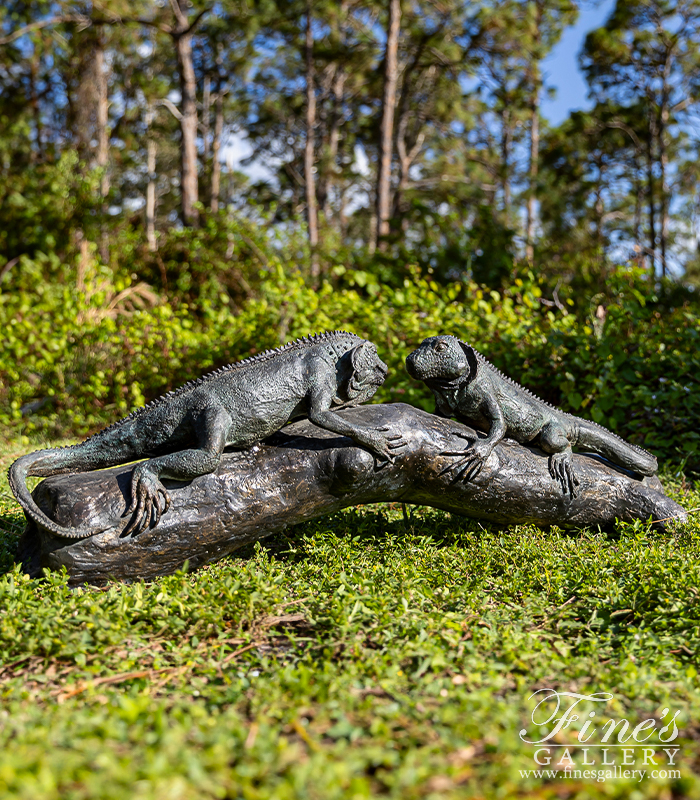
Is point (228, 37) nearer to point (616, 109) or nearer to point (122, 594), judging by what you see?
point (616, 109)

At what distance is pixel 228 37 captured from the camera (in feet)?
63.7

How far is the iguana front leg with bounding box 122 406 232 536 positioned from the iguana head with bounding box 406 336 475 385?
1222mm

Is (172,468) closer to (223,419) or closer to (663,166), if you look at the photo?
(223,419)

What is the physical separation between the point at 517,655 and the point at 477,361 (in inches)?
73.0

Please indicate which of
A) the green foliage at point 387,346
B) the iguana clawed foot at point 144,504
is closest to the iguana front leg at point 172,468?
the iguana clawed foot at point 144,504

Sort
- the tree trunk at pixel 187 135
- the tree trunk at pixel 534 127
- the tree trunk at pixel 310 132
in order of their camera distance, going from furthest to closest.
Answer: the tree trunk at pixel 534 127 → the tree trunk at pixel 310 132 → the tree trunk at pixel 187 135

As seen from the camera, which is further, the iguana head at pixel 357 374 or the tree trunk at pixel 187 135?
the tree trunk at pixel 187 135

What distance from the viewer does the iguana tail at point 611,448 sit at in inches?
175

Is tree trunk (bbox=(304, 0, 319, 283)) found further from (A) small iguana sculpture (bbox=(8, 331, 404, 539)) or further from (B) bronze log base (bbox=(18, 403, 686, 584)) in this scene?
(B) bronze log base (bbox=(18, 403, 686, 584))

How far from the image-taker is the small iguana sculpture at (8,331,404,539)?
11.8 feet

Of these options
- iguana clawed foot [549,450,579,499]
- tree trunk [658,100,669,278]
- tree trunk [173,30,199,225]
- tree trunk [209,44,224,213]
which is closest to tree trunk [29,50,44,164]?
tree trunk [209,44,224,213]

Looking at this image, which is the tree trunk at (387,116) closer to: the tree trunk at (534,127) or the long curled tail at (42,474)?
the tree trunk at (534,127)

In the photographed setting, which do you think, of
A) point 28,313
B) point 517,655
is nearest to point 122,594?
point 517,655

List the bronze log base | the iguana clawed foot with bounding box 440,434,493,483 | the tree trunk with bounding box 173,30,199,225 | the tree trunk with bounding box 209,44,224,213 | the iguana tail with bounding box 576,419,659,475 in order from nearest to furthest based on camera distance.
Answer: the bronze log base
the iguana clawed foot with bounding box 440,434,493,483
the iguana tail with bounding box 576,419,659,475
the tree trunk with bounding box 173,30,199,225
the tree trunk with bounding box 209,44,224,213
